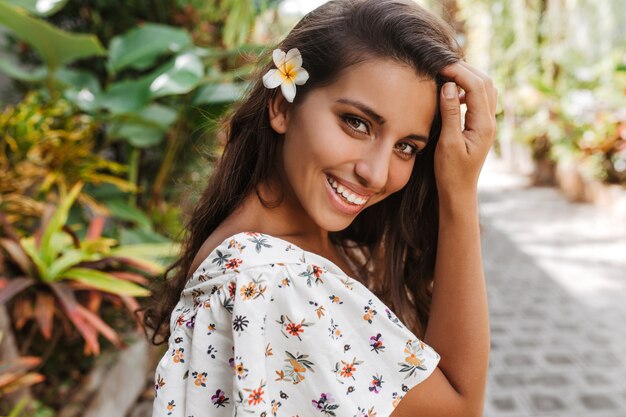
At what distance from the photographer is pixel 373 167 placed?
41.4 inches

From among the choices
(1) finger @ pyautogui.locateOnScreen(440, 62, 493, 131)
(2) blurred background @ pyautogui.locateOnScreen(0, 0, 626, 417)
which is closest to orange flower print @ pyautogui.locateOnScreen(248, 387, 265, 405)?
(1) finger @ pyautogui.locateOnScreen(440, 62, 493, 131)

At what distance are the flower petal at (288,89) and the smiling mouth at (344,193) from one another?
0.56ft

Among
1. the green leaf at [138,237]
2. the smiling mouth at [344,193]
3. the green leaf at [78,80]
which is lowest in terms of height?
the green leaf at [138,237]

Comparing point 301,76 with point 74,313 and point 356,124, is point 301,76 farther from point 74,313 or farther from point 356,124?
point 74,313

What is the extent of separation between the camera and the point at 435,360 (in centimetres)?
100

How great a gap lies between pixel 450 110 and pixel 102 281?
1789 mm

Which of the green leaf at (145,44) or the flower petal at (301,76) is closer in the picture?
the flower petal at (301,76)

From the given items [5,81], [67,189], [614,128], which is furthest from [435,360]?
[614,128]

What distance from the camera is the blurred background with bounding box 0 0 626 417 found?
237 cm

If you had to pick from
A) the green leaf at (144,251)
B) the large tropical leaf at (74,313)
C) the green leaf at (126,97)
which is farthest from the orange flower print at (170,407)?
the green leaf at (126,97)

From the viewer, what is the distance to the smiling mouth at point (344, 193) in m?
1.09

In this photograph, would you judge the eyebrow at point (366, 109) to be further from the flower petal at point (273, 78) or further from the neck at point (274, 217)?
the neck at point (274, 217)

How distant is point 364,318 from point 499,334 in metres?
3.54

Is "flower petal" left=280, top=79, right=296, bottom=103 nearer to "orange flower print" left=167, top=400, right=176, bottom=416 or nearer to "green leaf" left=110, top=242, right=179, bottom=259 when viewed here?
"orange flower print" left=167, top=400, right=176, bottom=416
